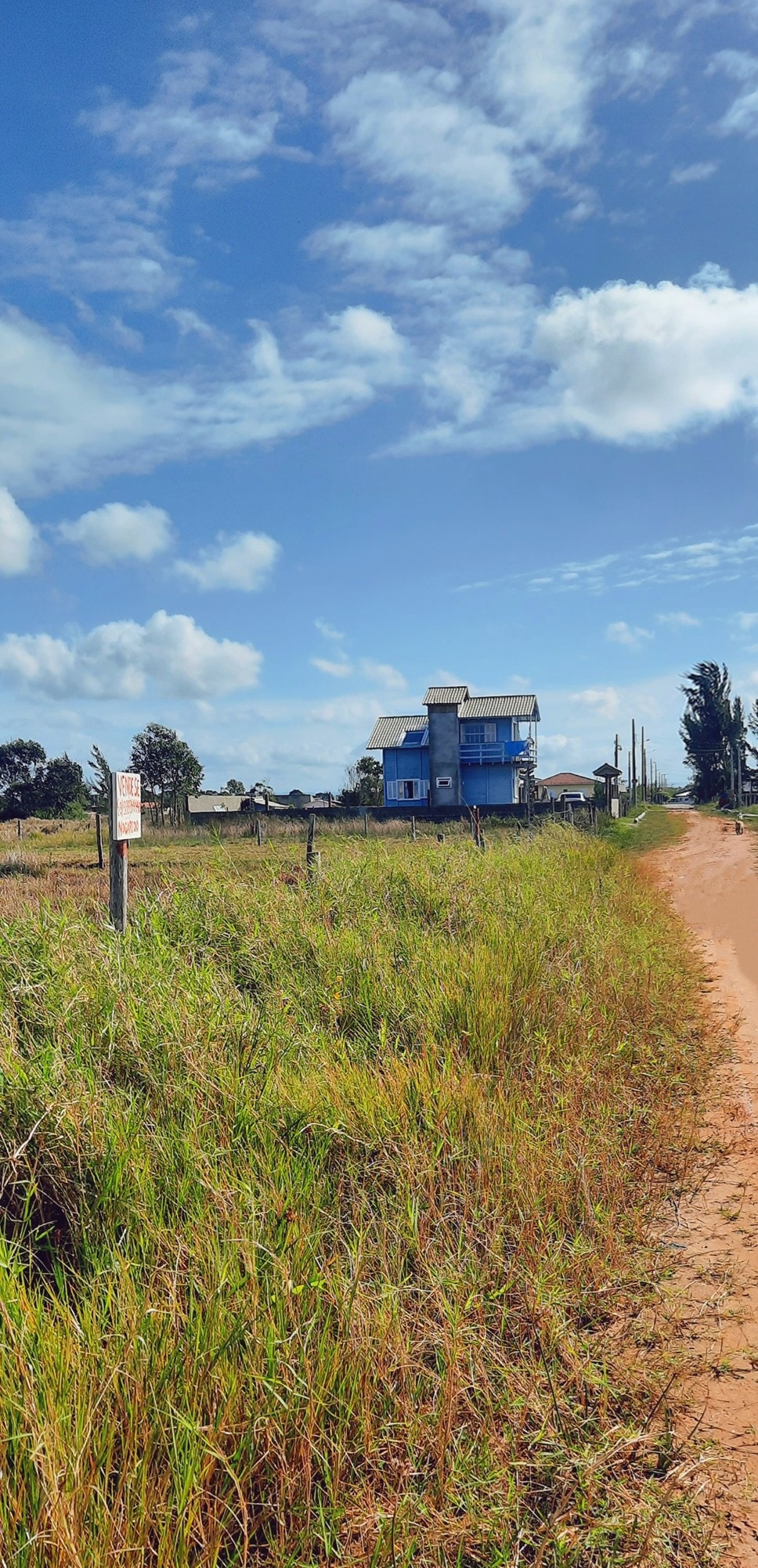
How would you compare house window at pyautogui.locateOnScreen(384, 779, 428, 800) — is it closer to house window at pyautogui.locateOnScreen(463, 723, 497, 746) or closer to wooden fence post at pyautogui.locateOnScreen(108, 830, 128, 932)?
house window at pyautogui.locateOnScreen(463, 723, 497, 746)

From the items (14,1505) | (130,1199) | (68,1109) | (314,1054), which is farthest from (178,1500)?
(314,1054)

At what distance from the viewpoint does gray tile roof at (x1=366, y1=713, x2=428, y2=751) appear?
58469 mm

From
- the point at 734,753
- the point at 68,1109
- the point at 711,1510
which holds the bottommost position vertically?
the point at 711,1510

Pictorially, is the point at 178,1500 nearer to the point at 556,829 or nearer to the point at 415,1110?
the point at 415,1110

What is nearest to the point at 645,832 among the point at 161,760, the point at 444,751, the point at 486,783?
the point at 444,751

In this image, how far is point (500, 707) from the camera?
5759 cm

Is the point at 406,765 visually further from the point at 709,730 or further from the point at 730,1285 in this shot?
the point at 730,1285

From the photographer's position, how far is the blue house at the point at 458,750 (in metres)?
55.9

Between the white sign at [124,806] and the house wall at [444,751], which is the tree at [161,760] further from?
the white sign at [124,806]

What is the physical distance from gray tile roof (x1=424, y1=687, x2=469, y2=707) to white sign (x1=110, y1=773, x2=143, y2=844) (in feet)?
161

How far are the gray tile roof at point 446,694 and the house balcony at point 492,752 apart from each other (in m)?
2.94

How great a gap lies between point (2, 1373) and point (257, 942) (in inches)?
166

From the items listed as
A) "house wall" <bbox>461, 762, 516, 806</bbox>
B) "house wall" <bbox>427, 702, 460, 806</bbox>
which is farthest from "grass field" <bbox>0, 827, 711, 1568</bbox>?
"house wall" <bbox>461, 762, 516, 806</bbox>

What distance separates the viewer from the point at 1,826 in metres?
47.9
